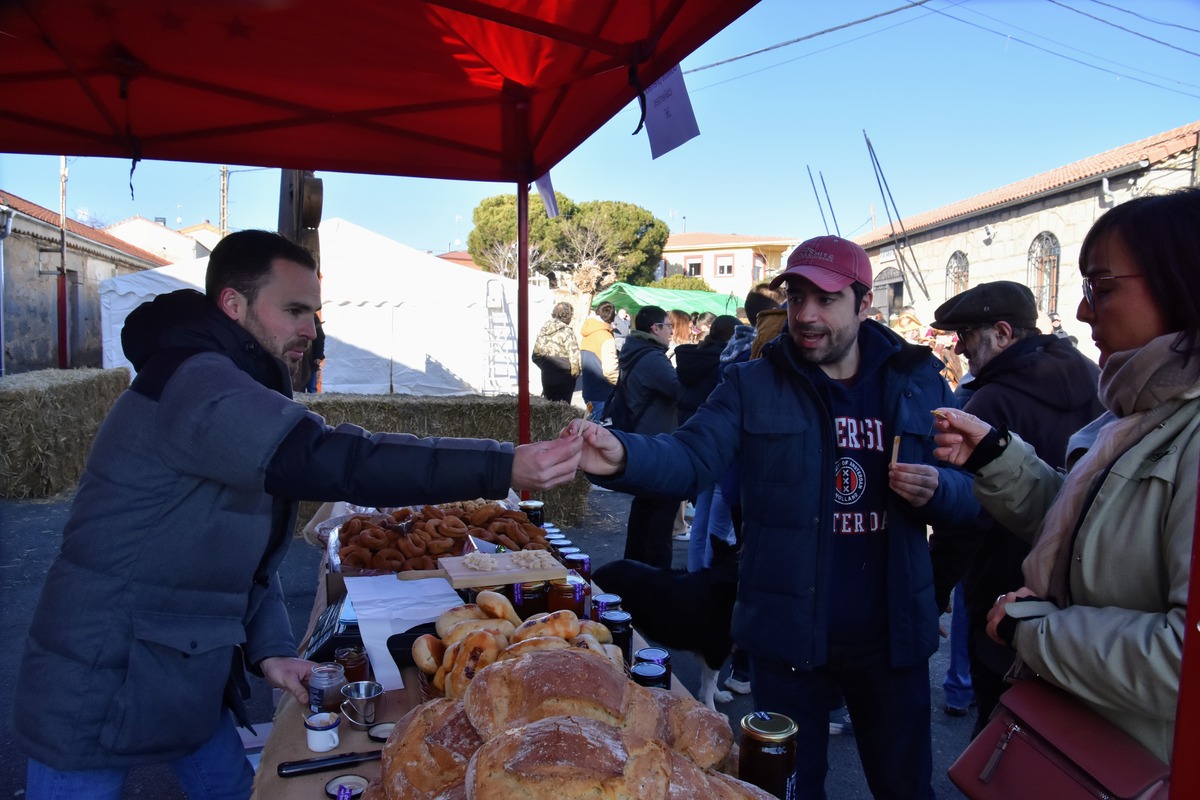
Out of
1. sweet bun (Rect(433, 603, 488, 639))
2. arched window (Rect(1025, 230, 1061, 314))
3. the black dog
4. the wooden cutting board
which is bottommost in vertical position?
the black dog

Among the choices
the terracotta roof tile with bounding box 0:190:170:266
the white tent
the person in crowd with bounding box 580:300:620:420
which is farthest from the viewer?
the terracotta roof tile with bounding box 0:190:170:266

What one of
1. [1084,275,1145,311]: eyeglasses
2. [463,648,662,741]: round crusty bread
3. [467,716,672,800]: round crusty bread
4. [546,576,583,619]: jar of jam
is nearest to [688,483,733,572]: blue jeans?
[546,576,583,619]: jar of jam

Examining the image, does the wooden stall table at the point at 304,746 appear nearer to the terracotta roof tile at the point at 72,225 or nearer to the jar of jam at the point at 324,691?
the jar of jam at the point at 324,691

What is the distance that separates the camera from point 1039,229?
2148cm

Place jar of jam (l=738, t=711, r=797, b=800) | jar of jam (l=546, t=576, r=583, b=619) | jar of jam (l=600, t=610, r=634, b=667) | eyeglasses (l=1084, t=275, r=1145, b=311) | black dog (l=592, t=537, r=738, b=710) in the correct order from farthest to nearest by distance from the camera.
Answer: black dog (l=592, t=537, r=738, b=710)
jar of jam (l=546, t=576, r=583, b=619)
jar of jam (l=600, t=610, r=634, b=667)
eyeglasses (l=1084, t=275, r=1145, b=311)
jar of jam (l=738, t=711, r=797, b=800)

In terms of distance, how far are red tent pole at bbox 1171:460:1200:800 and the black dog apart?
10.2 feet

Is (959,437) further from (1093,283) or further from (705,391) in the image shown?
(705,391)

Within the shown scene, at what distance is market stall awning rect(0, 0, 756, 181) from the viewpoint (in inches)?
98.7

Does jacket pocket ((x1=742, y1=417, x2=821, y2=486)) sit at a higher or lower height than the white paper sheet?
higher

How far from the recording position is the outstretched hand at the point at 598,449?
200 cm

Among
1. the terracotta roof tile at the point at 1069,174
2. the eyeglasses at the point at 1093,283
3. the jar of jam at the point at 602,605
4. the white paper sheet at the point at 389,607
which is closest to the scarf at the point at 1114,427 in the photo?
the eyeglasses at the point at 1093,283

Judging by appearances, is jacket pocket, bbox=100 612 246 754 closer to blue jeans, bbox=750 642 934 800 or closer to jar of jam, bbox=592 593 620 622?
jar of jam, bbox=592 593 620 622

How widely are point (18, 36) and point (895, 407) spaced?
339 cm

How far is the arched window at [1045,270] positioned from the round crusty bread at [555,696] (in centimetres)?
2318
